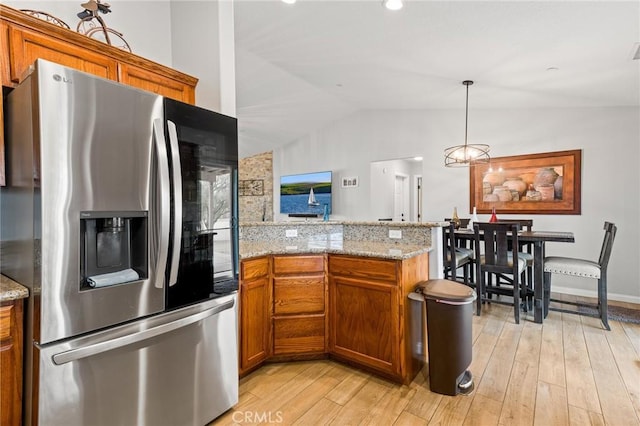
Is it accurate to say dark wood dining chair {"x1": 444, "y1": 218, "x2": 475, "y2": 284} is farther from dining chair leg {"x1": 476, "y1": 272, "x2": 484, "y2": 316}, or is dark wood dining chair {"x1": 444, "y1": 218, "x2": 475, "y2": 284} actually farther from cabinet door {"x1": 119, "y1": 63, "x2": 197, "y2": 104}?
cabinet door {"x1": 119, "y1": 63, "x2": 197, "y2": 104}

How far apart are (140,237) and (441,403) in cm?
197

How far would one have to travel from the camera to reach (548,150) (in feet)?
14.4

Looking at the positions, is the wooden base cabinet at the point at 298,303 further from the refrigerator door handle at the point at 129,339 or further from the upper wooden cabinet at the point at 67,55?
the upper wooden cabinet at the point at 67,55

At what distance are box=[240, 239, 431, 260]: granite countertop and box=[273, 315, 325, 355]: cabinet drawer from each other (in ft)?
1.70

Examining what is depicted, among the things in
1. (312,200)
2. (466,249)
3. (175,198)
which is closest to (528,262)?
(466,249)

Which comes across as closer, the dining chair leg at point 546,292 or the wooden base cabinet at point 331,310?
the wooden base cabinet at point 331,310

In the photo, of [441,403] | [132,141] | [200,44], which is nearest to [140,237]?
[132,141]

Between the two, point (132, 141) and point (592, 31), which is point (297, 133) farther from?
point (132, 141)

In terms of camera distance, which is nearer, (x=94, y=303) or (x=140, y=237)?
(x=94, y=303)

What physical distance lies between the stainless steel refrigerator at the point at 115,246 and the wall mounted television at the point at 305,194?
5.06 meters

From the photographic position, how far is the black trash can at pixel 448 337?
203cm

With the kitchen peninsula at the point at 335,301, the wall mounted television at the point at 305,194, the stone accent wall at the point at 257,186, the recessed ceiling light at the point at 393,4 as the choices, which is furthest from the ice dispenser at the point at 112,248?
the stone accent wall at the point at 257,186

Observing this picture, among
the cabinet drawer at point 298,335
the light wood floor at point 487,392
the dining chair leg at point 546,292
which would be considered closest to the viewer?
the light wood floor at point 487,392

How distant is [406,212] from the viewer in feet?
25.1
